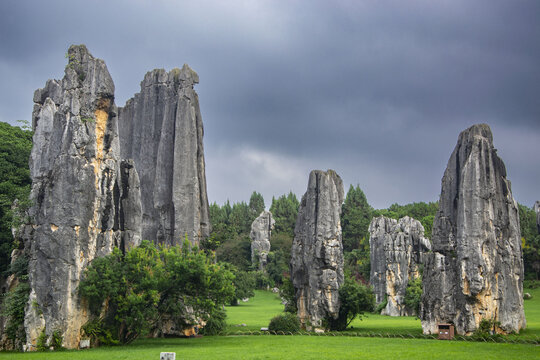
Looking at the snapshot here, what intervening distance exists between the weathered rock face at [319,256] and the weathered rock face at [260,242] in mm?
51237

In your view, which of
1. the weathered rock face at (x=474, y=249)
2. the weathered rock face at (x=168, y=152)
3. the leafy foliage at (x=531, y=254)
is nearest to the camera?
the weathered rock face at (x=474, y=249)

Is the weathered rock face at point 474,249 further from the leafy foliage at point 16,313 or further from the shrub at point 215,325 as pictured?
the leafy foliage at point 16,313

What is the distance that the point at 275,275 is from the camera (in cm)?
9694

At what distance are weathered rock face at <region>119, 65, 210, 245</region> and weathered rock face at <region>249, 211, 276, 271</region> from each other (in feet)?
168

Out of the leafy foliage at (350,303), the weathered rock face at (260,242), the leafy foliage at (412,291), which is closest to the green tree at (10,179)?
the leafy foliage at (350,303)

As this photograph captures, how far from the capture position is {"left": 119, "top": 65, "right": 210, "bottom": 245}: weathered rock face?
156 feet

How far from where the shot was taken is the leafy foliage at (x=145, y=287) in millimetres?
30325

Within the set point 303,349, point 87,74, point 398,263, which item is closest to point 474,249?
point 303,349

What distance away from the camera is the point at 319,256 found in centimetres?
4512

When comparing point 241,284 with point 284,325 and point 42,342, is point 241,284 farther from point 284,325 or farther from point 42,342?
point 42,342

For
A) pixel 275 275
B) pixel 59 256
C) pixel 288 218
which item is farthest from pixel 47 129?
pixel 288 218

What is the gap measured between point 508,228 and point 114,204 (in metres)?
27.7

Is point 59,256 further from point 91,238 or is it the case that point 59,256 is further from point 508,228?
point 508,228

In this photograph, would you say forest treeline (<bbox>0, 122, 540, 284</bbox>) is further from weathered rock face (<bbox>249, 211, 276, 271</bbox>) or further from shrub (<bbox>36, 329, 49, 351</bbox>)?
shrub (<bbox>36, 329, 49, 351</bbox>)
